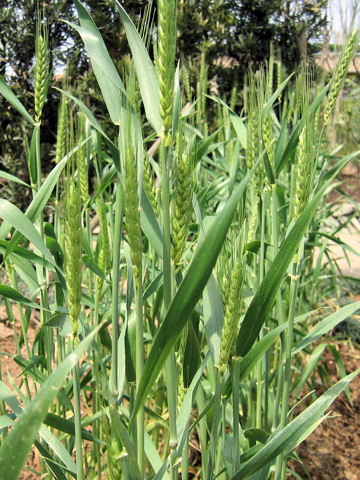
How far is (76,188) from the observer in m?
0.62

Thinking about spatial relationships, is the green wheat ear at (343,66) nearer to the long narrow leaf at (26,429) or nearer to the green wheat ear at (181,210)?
the green wheat ear at (181,210)

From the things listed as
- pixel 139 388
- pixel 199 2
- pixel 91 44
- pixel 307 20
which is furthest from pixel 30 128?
pixel 139 388

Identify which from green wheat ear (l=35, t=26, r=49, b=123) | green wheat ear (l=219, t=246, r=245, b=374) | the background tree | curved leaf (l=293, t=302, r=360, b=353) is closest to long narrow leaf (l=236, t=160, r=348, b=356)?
green wheat ear (l=219, t=246, r=245, b=374)

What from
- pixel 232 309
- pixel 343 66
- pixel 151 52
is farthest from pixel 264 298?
pixel 151 52

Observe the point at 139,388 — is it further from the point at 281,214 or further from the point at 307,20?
the point at 307,20

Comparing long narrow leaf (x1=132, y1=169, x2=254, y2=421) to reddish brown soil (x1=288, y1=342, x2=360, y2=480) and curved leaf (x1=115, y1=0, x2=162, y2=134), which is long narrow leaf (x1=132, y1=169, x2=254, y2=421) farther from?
reddish brown soil (x1=288, y1=342, x2=360, y2=480)

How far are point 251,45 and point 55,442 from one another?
12.4 ft

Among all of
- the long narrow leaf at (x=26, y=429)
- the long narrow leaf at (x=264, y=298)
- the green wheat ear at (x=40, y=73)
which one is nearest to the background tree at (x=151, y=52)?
the green wheat ear at (x=40, y=73)

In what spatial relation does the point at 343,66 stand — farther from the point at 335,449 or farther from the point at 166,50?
the point at 335,449

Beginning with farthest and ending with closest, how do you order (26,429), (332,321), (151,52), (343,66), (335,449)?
(151,52), (335,449), (343,66), (332,321), (26,429)

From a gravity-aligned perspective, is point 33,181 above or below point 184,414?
above

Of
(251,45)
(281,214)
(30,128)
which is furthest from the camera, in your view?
(251,45)

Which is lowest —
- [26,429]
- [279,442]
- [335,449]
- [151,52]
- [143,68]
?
[335,449]

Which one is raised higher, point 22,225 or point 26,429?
point 22,225
